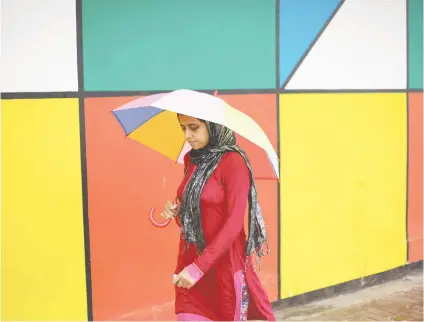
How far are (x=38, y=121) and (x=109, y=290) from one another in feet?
3.98

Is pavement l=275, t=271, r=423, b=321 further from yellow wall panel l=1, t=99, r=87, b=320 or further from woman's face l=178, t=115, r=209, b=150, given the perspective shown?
woman's face l=178, t=115, r=209, b=150

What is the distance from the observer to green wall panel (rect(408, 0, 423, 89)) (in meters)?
5.83

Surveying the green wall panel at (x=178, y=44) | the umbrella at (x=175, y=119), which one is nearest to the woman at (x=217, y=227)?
the umbrella at (x=175, y=119)

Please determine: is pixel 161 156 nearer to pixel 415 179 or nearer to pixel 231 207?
pixel 231 207

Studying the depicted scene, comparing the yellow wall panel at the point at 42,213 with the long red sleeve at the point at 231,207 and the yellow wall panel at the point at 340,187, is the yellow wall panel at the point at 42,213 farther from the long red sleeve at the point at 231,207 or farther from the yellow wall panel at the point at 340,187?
the yellow wall panel at the point at 340,187

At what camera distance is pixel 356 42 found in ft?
17.5

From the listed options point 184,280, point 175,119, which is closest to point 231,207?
point 184,280

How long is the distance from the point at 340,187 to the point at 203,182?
108 inches

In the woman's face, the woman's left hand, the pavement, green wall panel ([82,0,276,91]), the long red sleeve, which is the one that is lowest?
the pavement

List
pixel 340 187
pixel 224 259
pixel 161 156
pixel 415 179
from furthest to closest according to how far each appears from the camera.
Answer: pixel 415 179 → pixel 340 187 → pixel 161 156 → pixel 224 259

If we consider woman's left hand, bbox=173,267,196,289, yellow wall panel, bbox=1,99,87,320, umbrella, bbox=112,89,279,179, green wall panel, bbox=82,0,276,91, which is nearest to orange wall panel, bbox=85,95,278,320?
yellow wall panel, bbox=1,99,87,320

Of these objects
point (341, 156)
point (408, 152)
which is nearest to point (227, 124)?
point (341, 156)

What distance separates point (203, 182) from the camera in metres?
2.82

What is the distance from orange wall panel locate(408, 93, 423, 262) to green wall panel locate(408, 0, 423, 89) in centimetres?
17
